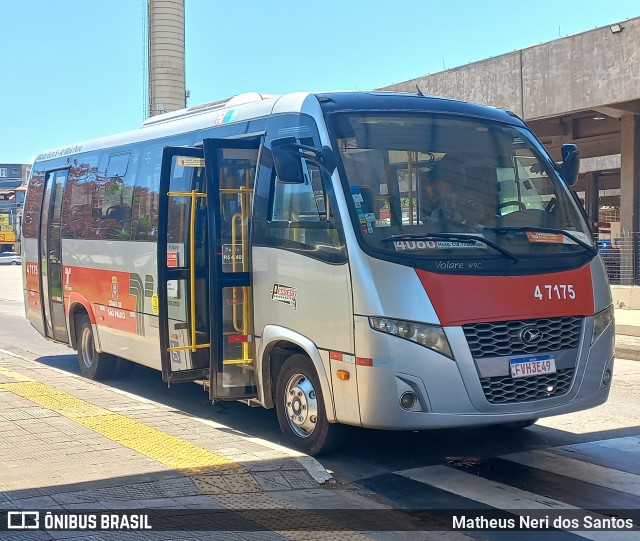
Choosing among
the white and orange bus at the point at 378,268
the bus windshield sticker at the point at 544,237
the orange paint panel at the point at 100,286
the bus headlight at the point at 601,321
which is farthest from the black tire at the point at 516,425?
the orange paint panel at the point at 100,286

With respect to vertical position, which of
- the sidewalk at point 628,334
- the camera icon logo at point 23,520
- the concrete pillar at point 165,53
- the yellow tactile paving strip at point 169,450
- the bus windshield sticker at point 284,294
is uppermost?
the concrete pillar at point 165,53

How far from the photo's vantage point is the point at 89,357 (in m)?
11.8

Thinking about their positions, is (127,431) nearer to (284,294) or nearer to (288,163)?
(284,294)

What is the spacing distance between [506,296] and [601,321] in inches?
41.3

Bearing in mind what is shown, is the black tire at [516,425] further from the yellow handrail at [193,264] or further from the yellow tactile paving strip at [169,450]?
the yellow handrail at [193,264]

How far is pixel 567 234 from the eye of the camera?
729 centimetres

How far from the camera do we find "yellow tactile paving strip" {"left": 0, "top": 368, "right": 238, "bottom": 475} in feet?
23.1

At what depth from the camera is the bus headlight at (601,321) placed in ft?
23.3

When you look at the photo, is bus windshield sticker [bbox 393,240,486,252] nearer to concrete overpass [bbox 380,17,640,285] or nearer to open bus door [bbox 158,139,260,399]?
open bus door [bbox 158,139,260,399]

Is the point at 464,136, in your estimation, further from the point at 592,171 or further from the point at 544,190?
the point at 592,171

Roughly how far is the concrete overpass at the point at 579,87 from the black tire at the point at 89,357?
13.5m

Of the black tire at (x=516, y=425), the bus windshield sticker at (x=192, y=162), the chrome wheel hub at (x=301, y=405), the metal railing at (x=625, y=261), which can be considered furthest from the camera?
the metal railing at (x=625, y=261)

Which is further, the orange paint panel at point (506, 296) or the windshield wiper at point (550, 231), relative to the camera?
the windshield wiper at point (550, 231)

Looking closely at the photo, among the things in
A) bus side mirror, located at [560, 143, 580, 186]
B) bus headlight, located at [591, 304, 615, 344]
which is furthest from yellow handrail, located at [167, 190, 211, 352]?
bus headlight, located at [591, 304, 615, 344]
